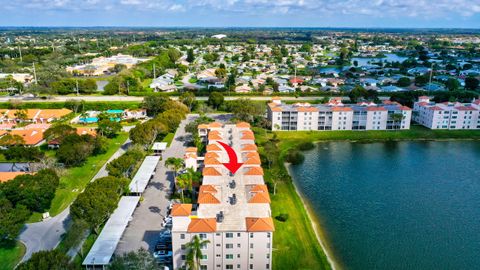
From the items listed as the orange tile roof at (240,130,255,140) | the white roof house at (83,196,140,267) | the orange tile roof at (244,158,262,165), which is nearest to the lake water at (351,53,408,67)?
the orange tile roof at (240,130,255,140)

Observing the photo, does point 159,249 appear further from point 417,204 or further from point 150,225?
point 417,204

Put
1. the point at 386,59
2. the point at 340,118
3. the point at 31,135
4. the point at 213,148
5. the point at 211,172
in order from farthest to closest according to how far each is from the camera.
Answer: the point at 386,59
the point at 340,118
the point at 31,135
the point at 213,148
the point at 211,172

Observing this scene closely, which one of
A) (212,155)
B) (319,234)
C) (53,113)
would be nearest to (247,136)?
(212,155)

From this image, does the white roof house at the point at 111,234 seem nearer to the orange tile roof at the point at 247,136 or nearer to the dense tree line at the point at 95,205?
the dense tree line at the point at 95,205

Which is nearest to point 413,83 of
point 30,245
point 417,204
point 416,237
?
point 417,204

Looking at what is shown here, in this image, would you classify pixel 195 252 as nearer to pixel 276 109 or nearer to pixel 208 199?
pixel 208 199

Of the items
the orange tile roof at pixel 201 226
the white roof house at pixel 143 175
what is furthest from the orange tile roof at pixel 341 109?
the orange tile roof at pixel 201 226
